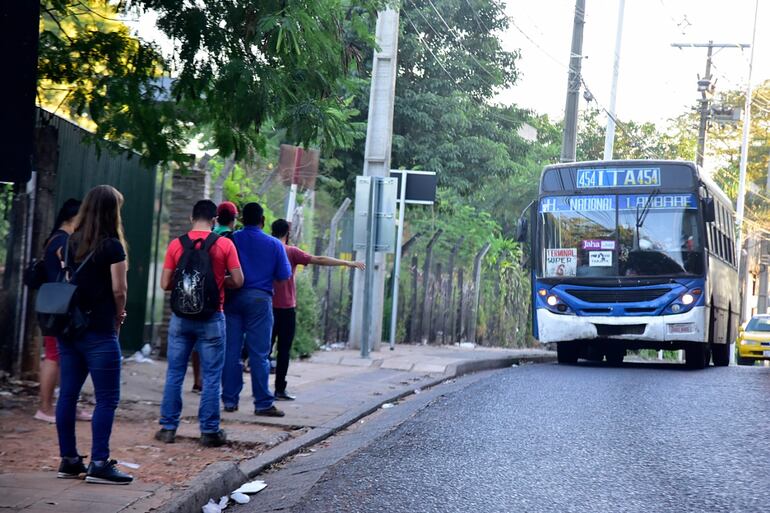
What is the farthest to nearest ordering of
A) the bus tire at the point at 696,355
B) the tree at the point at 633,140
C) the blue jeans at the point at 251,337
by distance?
the tree at the point at 633,140, the bus tire at the point at 696,355, the blue jeans at the point at 251,337

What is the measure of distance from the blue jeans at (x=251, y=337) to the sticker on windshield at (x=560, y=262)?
355 inches

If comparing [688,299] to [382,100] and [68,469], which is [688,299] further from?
[68,469]

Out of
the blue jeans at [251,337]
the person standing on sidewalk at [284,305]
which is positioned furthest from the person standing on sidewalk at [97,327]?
the person standing on sidewalk at [284,305]

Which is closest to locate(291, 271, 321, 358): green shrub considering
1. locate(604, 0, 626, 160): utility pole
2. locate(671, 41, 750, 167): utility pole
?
locate(604, 0, 626, 160): utility pole

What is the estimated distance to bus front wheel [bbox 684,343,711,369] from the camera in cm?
1881

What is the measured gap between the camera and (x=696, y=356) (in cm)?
1900

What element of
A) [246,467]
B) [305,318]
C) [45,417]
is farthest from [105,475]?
[305,318]

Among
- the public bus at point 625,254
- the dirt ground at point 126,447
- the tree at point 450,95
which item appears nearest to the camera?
the dirt ground at point 126,447

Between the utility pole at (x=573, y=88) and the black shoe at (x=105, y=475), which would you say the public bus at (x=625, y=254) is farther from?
the black shoe at (x=105, y=475)

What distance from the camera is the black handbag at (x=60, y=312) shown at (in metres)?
6.60

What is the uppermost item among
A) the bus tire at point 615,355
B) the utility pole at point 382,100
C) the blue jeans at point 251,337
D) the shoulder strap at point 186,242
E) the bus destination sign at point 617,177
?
the utility pole at point 382,100

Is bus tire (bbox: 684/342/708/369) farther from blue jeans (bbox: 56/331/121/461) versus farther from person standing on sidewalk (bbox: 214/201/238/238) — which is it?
blue jeans (bbox: 56/331/121/461)

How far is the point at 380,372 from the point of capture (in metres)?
15.4

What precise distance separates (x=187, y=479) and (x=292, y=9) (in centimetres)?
356
